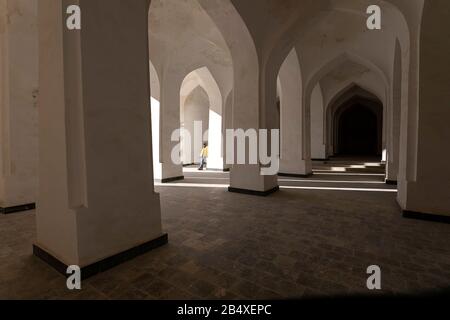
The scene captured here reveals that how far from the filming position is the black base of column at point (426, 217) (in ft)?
15.5

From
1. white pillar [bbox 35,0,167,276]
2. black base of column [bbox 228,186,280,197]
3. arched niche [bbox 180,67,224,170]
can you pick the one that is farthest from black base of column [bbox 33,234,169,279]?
arched niche [bbox 180,67,224,170]

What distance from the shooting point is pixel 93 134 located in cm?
292

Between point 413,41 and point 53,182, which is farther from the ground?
point 413,41

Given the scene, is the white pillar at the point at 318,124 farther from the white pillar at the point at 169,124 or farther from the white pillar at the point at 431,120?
the white pillar at the point at 431,120

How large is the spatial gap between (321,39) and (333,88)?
308 inches

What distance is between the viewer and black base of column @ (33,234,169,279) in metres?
2.88

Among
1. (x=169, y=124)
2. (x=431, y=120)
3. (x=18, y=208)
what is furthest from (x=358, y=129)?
(x=18, y=208)

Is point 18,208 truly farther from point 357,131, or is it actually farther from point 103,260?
point 357,131

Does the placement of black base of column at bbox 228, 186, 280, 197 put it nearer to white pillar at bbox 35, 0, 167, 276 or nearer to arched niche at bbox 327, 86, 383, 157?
white pillar at bbox 35, 0, 167, 276

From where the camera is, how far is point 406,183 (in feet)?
16.8

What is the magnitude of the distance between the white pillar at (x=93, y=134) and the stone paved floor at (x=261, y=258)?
391mm

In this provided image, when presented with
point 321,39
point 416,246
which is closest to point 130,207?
point 416,246
